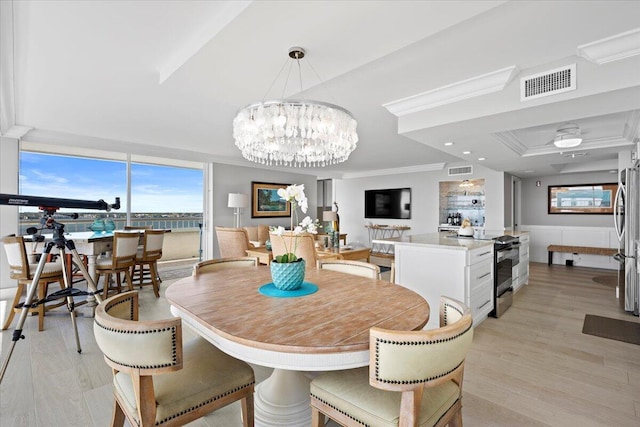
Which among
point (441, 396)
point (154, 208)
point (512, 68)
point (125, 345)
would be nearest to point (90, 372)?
point (125, 345)

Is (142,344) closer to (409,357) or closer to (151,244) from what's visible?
(409,357)

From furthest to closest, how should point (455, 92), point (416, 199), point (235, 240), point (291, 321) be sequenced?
point (416, 199)
point (235, 240)
point (455, 92)
point (291, 321)

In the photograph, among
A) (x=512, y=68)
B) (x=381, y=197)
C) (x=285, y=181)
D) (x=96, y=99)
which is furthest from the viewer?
(x=381, y=197)

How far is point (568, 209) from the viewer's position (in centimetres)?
673

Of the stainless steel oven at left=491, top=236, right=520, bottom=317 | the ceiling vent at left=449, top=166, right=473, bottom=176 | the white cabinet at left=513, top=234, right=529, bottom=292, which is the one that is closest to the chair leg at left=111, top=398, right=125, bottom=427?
the stainless steel oven at left=491, top=236, right=520, bottom=317

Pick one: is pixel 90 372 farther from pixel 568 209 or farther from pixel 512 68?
pixel 568 209

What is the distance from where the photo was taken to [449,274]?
2.98 meters

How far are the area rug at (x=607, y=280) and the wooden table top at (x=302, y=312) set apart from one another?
5.29 metres

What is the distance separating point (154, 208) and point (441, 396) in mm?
6819

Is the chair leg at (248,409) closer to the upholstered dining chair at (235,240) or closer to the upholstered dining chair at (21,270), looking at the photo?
the upholstered dining chair at (21,270)

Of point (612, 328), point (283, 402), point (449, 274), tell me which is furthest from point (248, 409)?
point (612, 328)

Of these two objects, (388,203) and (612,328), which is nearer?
(612,328)

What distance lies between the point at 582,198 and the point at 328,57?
292 inches

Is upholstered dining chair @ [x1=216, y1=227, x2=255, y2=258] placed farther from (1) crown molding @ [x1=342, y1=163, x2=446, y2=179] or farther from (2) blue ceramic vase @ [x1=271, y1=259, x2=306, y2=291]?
(1) crown molding @ [x1=342, y1=163, x2=446, y2=179]
